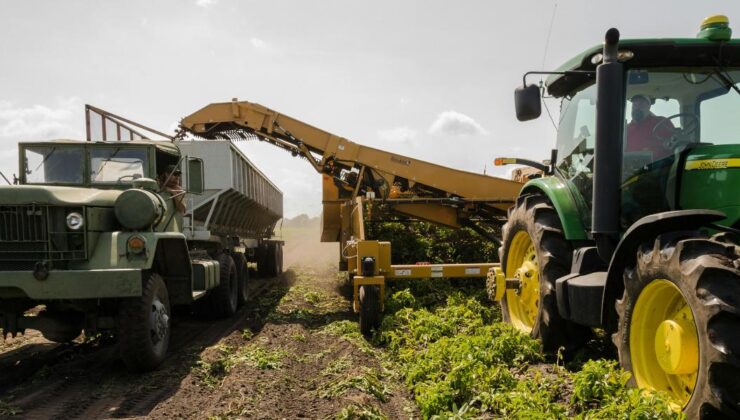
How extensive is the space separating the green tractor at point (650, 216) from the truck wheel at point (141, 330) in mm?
3691

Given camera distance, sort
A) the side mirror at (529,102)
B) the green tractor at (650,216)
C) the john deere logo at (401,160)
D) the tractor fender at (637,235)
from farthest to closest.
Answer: the john deere logo at (401,160)
the side mirror at (529,102)
the tractor fender at (637,235)
the green tractor at (650,216)

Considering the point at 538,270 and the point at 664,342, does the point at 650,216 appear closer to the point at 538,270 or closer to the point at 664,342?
the point at 664,342

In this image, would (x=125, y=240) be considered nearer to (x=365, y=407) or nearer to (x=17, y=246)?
(x=17, y=246)

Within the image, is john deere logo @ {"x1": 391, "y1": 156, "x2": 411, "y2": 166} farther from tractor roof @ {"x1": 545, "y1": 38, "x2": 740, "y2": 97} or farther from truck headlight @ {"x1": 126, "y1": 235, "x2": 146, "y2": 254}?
tractor roof @ {"x1": 545, "y1": 38, "x2": 740, "y2": 97}

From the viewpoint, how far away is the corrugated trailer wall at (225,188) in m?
9.02

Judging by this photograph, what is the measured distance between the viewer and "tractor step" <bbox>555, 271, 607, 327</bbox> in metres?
3.75

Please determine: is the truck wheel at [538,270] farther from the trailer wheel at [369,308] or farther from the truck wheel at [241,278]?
the truck wheel at [241,278]

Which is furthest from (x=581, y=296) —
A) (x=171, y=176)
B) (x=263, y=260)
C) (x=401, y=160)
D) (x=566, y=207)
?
(x=263, y=260)

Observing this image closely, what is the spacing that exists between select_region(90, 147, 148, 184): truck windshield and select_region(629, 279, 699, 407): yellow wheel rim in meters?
5.90

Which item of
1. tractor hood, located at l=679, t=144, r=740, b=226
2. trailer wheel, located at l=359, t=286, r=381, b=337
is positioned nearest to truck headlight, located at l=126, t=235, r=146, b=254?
trailer wheel, located at l=359, t=286, r=381, b=337

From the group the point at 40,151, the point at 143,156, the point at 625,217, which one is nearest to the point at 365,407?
the point at 625,217

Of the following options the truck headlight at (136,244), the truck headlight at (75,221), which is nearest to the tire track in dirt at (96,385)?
the truck headlight at (136,244)

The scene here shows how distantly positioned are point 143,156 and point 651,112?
5857 mm

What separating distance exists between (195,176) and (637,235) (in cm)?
556
